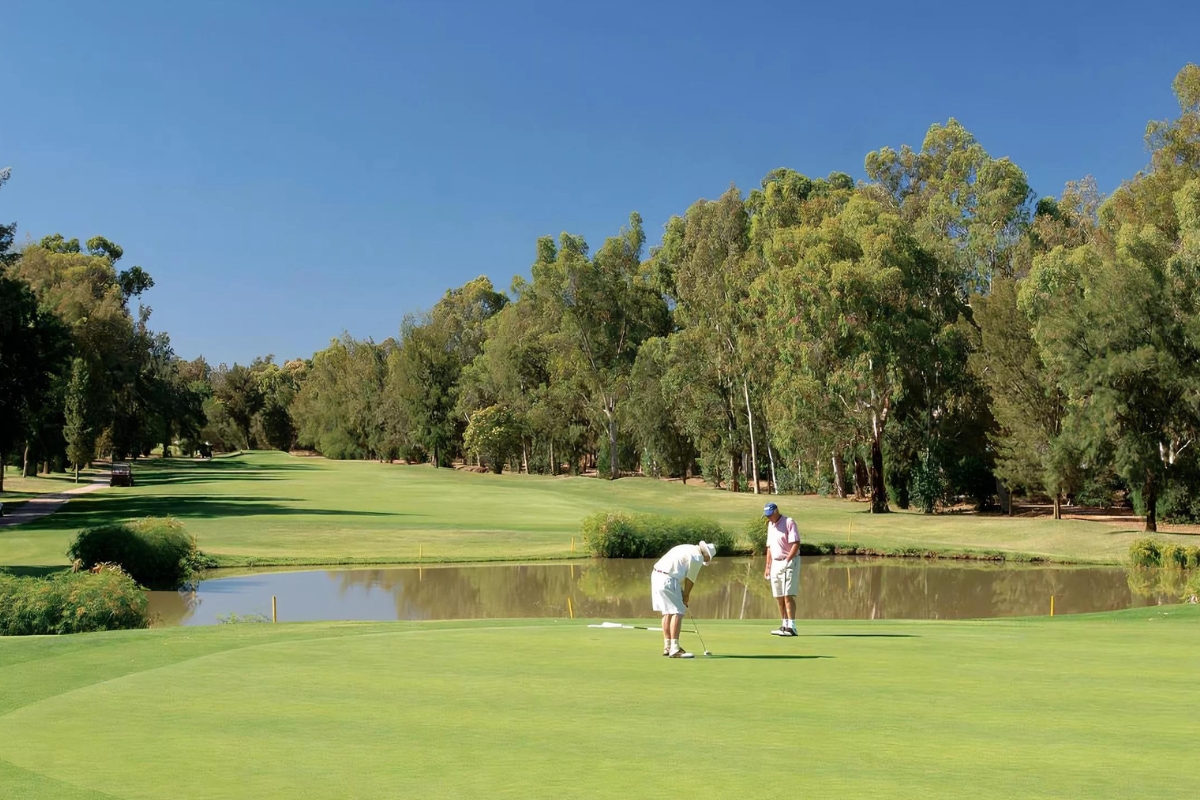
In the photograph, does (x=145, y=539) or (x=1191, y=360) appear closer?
(x=145, y=539)

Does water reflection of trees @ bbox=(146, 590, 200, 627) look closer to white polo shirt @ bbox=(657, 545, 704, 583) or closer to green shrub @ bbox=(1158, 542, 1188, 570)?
white polo shirt @ bbox=(657, 545, 704, 583)

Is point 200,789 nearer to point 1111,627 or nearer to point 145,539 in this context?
point 1111,627

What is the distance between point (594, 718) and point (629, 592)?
24.5 metres

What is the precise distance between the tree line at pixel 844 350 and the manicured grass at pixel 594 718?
34.2 metres

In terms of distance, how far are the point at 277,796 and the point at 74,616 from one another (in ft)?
52.0

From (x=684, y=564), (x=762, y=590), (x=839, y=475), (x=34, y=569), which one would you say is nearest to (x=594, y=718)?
(x=684, y=564)

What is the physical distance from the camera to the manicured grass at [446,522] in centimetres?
4328

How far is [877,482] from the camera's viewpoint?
60.7m

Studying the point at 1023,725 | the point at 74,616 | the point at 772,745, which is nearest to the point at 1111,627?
the point at 1023,725

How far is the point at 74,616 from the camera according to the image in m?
21.1

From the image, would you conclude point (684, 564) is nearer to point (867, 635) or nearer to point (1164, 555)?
point (867, 635)

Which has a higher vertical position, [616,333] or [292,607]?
[616,333]

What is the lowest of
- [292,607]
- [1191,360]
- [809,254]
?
[292,607]

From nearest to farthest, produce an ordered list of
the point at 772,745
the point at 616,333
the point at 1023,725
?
the point at 772,745 → the point at 1023,725 → the point at 616,333
